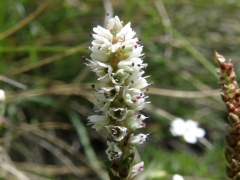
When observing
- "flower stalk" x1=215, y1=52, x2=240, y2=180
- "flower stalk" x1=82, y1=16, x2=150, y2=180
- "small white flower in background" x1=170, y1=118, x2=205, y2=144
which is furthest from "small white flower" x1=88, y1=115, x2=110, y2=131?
"small white flower in background" x1=170, y1=118, x2=205, y2=144

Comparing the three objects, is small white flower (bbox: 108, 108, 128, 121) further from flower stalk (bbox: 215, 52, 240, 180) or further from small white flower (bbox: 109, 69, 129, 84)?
flower stalk (bbox: 215, 52, 240, 180)

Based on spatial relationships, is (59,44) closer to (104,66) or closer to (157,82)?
(157,82)

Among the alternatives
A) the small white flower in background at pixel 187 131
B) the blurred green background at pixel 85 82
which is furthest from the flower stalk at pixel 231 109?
the small white flower in background at pixel 187 131

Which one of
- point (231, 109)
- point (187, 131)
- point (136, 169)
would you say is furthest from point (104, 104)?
point (187, 131)

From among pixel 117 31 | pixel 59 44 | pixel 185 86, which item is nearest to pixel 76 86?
pixel 59 44

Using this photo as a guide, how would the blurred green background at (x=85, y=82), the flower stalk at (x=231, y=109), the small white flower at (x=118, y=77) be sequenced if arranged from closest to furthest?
the small white flower at (x=118, y=77) → the flower stalk at (x=231, y=109) → the blurred green background at (x=85, y=82)

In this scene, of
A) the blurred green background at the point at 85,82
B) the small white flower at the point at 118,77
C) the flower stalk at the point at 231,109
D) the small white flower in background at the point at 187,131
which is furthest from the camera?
the blurred green background at the point at 85,82

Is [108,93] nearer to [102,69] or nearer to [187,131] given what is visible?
[102,69]

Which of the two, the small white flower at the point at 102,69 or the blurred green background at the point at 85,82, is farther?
the blurred green background at the point at 85,82

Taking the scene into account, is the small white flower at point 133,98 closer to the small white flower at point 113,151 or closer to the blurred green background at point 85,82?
the small white flower at point 113,151
